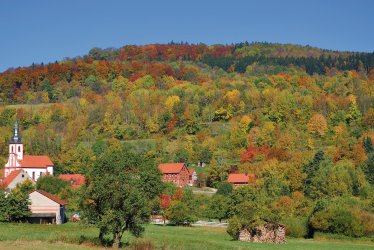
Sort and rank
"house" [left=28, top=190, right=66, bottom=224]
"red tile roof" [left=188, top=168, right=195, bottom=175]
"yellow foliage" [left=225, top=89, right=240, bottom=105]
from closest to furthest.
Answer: "house" [left=28, top=190, right=66, bottom=224], "red tile roof" [left=188, top=168, right=195, bottom=175], "yellow foliage" [left=225, top=89, right=240, bottom=105]

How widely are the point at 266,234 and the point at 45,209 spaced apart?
2747cm

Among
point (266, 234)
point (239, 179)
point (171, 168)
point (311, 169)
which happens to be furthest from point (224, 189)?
point (266, 234)

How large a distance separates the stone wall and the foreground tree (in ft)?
49.8

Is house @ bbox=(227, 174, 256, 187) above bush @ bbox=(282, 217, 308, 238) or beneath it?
above

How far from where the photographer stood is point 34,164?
11019 cm

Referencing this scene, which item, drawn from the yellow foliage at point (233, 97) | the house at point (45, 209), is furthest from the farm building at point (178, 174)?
the yellow foliage at point (233, 97)

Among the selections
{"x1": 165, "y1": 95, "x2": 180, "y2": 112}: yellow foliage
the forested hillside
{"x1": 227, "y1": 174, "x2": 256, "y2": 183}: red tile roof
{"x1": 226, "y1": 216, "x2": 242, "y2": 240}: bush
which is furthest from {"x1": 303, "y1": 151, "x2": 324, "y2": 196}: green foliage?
{"x1": 165, "y1": 95, "x2": 180, "y2": 112}: yellow foliage

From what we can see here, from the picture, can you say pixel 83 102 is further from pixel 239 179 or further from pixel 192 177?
pixel 239 179

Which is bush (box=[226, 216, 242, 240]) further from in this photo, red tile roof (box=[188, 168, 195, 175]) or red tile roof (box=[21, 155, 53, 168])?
red tile roof (box=[21, 155, 53, 168])

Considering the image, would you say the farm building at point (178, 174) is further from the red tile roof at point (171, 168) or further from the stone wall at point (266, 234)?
the stone wall at point (266, 234)

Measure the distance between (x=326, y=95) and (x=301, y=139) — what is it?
132 ft

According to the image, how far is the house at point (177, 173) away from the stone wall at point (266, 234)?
58436 mm

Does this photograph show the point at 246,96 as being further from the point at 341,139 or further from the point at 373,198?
the point at 373,198

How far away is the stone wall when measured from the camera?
52094 millimetres
